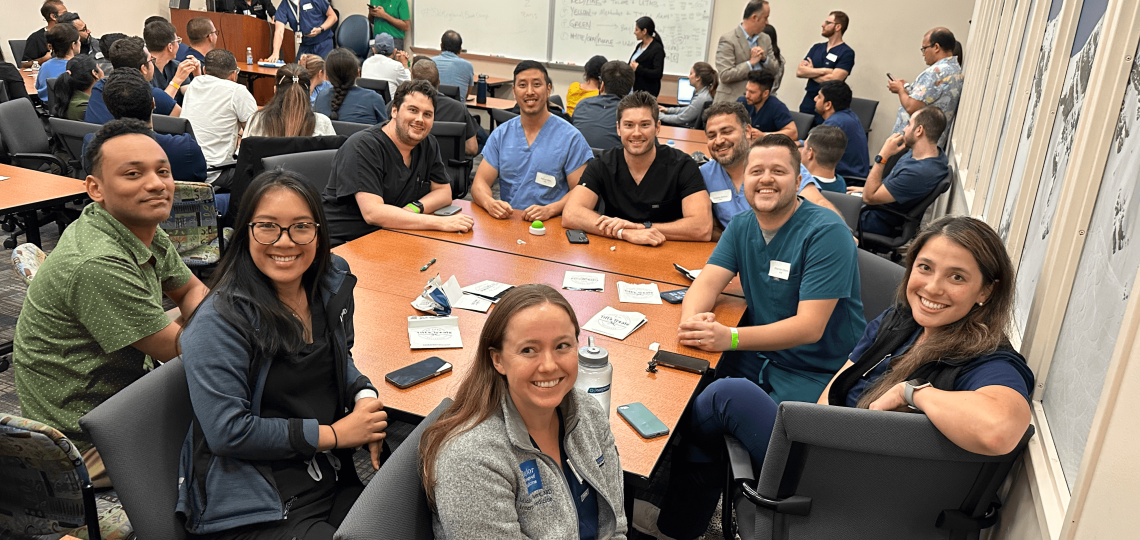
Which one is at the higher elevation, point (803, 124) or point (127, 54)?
point (127, 54)

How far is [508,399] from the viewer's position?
144cm

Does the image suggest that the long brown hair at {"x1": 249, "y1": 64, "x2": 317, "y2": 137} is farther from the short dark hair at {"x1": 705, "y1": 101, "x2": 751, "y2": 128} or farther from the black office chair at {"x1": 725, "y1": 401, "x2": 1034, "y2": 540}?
the black office chair at {"x1": 725, "y1": 401, "x2": 1034, "y2": 540}

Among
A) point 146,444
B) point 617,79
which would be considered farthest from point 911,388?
point 617,79

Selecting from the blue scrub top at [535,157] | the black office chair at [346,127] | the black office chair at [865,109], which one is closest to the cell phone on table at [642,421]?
the blue scrub top at [535,157]

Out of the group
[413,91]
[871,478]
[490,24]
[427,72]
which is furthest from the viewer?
[490,24]

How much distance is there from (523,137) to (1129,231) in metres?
3.03

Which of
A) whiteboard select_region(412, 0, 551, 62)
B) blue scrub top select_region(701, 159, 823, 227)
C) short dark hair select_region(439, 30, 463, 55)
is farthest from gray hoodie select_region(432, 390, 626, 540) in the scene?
whiteboard select_region(412, 0, 551, 62)

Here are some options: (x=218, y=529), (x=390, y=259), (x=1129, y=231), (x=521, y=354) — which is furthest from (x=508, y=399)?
(x=390, y=259)

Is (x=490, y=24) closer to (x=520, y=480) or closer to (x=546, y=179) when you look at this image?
(x=546, y=179)

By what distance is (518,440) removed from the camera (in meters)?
1.39

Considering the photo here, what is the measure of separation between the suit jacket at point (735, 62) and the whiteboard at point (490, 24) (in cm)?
312

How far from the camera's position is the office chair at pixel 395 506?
1165mm

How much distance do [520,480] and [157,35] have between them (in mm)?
6185

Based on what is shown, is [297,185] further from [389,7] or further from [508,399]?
[389,7]
